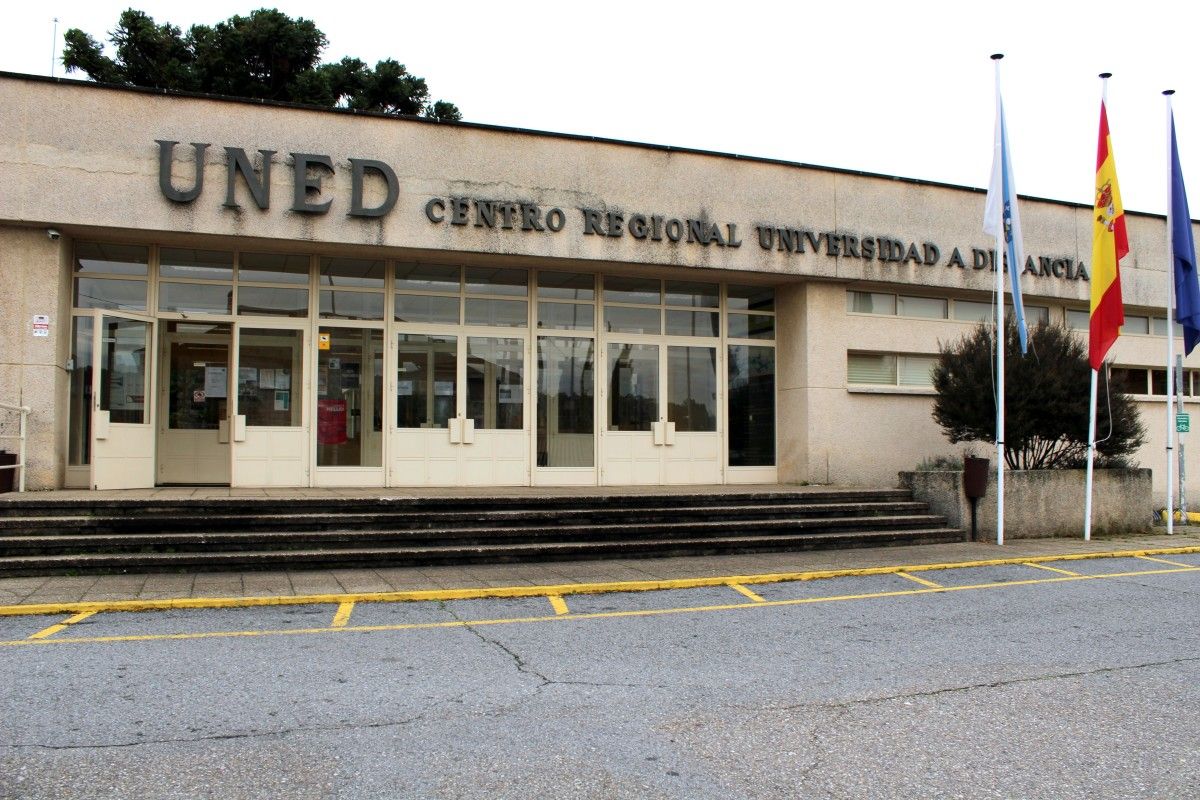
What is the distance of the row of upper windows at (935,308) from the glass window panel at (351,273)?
783 centimetres

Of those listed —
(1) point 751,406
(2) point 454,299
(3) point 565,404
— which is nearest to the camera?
(2) point 454,299

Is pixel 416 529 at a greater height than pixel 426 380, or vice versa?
pixel 426 380

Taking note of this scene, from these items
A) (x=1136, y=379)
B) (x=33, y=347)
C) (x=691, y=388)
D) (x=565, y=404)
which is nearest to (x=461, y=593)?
(x=565, y=404)

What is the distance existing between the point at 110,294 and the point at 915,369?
12923mm

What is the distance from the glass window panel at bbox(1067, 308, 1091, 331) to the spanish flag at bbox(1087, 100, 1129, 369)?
5383mm

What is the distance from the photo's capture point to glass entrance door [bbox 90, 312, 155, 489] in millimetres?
12039

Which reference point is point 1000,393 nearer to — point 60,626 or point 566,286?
point 566,286

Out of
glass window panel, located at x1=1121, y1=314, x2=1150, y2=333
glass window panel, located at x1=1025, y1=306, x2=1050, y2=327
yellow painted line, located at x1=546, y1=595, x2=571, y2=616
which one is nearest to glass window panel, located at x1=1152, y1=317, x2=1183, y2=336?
glass window panel, located at x1=1121, y1=314, x2=1150, y2=333

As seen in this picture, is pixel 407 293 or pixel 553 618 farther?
pixel 407 293

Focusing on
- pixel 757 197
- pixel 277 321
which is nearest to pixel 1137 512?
pixel 757 197

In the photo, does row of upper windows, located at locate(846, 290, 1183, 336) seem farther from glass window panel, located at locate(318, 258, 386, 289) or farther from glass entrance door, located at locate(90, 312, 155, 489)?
glass entrance door, located at locate(90, 312, 155, 489)

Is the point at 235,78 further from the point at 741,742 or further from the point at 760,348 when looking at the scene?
the point at 741,742

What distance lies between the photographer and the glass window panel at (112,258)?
1270 centimetres

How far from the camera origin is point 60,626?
7117 millimetres
